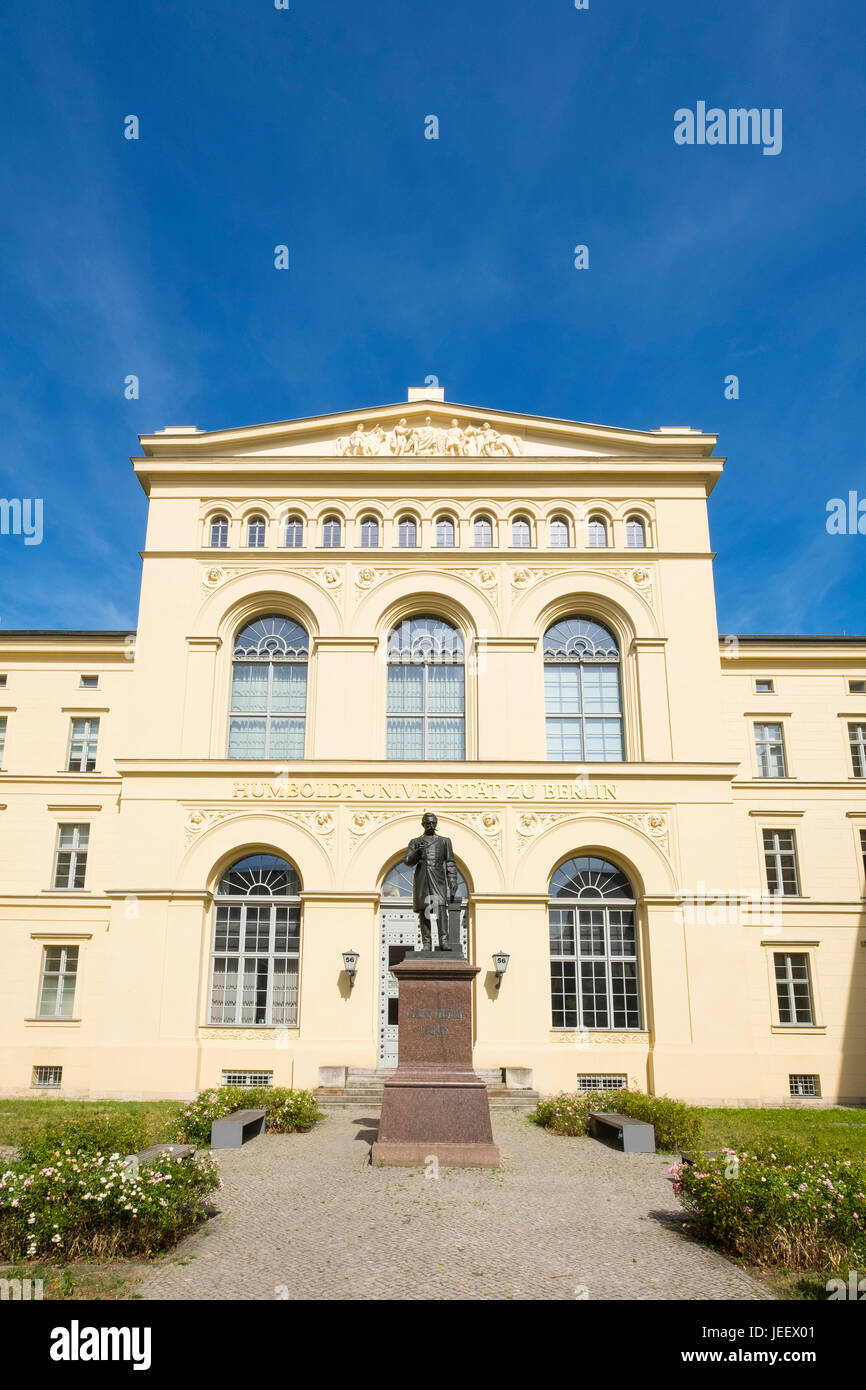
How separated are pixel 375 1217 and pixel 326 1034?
11.9 metres

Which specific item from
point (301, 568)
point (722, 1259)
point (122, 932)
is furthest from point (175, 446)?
point (722, 1259)

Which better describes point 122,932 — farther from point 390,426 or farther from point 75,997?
point 390,426

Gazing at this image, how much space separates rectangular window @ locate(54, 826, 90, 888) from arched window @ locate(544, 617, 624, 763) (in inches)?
511

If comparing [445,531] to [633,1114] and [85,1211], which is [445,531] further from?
[85,1211]

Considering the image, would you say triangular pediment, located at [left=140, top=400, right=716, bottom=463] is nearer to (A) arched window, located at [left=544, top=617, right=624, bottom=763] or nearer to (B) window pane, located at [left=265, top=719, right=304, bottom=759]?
(A) arched window, located at [left=544, top=617, right=624, bottom=763]

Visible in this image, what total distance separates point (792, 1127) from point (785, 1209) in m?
10.6

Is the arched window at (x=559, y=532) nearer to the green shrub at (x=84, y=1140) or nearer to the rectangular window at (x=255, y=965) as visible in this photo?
the rectangular window at (x=255, y=965)

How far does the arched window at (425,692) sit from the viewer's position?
24.8 meters

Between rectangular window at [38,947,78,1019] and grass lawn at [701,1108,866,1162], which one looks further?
rectangular window at [38,947,78,1019]

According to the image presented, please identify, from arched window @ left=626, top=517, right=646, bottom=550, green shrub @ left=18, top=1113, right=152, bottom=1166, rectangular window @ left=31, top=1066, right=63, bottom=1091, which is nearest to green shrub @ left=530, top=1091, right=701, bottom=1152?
green shrub @ left=18, top=1113, right=152, bottom=1166

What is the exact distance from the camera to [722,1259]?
368 inches

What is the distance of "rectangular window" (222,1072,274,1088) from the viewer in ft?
72.8

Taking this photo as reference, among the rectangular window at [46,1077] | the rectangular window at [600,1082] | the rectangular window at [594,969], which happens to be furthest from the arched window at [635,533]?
the rectangular window at [46,1077]
